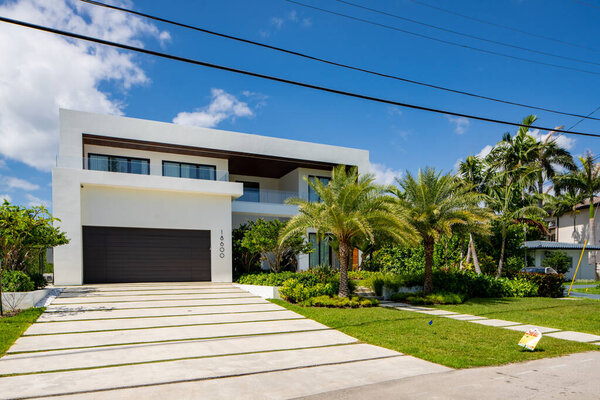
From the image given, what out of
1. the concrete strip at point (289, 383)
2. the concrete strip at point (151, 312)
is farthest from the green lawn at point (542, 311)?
the concrete strip at point (151, 312)

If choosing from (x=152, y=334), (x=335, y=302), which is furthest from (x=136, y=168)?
(x=152, y=334)

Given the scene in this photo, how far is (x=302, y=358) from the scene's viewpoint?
768 centimetres

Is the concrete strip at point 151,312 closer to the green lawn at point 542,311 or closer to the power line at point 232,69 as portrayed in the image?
→ the green lawn at point 542,311

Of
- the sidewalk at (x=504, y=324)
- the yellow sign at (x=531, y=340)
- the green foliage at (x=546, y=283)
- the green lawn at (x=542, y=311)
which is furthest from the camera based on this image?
the green foliage at (x=546, y=283)

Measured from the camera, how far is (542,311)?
557 inches

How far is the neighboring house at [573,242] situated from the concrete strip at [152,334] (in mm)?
23573

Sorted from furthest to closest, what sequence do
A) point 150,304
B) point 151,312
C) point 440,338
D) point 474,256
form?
point 474,256
point 150,304
point 151,312
point 440,338

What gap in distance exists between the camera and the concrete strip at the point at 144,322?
9656 mm

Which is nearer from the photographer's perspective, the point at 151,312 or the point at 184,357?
the point at 184,357

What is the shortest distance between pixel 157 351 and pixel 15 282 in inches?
269

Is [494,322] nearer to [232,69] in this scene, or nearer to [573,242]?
[232,69]

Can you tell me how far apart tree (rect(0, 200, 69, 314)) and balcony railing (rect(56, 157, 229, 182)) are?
4.52 metres

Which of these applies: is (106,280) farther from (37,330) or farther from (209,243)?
(37,330)

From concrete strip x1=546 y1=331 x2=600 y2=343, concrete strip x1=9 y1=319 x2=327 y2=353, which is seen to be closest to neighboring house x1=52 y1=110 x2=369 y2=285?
concrete strip x1=9 y1=319 x2=327 y2=353
